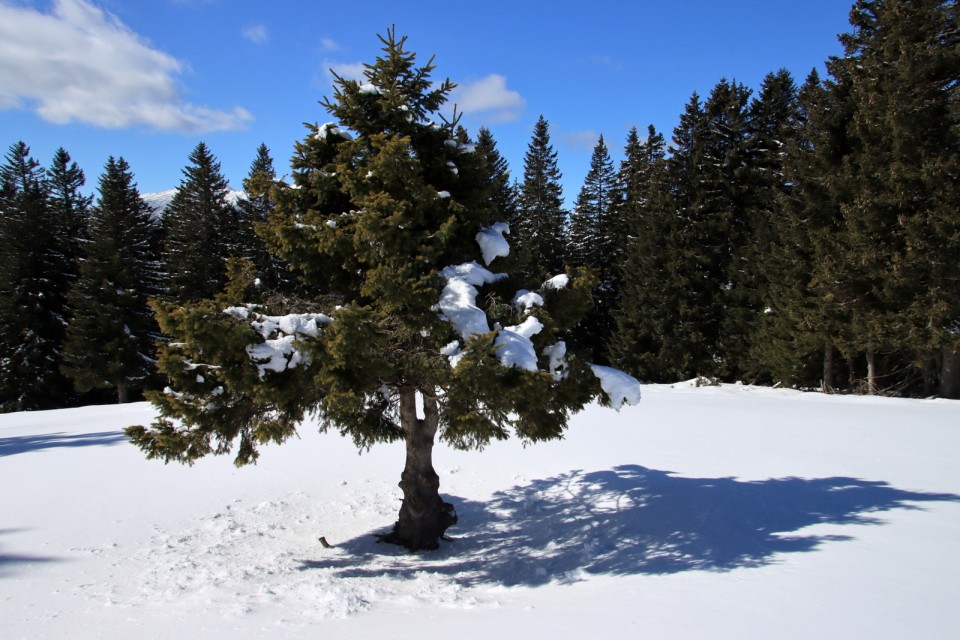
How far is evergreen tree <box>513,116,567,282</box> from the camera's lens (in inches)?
1410

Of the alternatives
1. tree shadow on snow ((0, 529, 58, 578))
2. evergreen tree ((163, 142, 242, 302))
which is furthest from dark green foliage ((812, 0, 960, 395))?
evergreen tree ((163, 142, 242, 302))

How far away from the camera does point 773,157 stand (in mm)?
26438

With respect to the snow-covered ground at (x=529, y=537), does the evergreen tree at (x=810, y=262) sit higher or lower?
higher

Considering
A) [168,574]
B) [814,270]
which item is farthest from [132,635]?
[814,270]

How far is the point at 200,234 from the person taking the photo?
3147 cm

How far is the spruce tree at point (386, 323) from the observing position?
5859mm

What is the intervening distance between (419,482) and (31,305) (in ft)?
113

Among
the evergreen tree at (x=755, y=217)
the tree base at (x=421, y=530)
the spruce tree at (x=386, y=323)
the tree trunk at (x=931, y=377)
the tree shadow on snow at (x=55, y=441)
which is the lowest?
the tree base at (x=421, y=530)

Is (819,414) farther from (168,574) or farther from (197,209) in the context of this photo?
(197,209)

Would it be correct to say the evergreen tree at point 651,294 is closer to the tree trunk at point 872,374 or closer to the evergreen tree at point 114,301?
the tree trunk at point 872,374

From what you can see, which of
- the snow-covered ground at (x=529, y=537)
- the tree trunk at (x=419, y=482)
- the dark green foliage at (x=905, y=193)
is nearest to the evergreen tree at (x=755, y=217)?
the dark green foliage at (x=905, y=193)

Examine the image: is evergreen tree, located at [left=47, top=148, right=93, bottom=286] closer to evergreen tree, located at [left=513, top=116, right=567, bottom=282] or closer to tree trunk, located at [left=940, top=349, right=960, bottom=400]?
evergreen tree, located at [left=513, top=116, right=567, bottom=282]

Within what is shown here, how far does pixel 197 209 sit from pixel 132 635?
32696 millimetres

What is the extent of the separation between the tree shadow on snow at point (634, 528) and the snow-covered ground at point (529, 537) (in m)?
0.04
